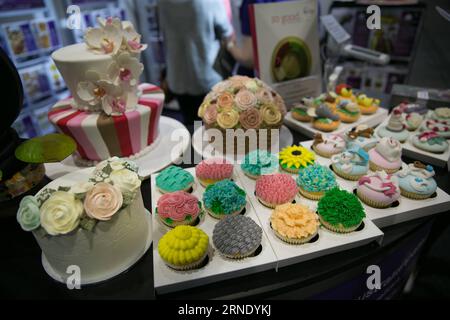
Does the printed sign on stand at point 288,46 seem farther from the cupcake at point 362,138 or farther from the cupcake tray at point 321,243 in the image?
the cupcake tray at point 321,243


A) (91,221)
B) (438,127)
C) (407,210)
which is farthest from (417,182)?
(91,221)

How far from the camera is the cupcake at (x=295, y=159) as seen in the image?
1.51 metres

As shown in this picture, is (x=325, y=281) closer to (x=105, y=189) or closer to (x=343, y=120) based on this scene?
(x=105, y=189)

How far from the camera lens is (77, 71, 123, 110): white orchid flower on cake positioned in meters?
1.42

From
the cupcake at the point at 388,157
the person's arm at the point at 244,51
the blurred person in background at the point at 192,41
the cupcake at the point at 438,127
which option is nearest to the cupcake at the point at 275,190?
the cupcake at the point at 388,157

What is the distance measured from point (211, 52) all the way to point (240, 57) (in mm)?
431

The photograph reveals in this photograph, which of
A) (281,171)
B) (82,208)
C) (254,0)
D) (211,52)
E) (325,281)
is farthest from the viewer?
(211,52)

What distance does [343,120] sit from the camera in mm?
1990

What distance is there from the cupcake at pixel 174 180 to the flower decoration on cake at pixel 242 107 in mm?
336

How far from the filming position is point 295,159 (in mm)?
1523

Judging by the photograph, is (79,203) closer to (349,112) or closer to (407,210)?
(407,210)

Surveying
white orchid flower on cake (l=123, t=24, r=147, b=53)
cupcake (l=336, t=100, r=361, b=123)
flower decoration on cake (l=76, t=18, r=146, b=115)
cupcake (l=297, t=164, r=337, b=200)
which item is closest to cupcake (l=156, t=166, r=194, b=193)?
flower decoration on cake (l=76, t=18, r=146, b=115)
